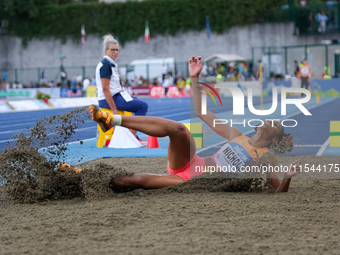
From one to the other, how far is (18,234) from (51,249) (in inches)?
19.5

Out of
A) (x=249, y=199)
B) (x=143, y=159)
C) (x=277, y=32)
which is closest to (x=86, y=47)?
(x=277, y=32)

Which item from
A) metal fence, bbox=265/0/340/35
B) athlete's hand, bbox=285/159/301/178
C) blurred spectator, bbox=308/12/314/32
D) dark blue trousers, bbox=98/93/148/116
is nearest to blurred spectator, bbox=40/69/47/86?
metal fence, bbox=265/0/340/35

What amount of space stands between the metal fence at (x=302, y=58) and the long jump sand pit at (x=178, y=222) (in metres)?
27.5

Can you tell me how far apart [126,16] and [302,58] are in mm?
22496

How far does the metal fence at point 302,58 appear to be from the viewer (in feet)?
101

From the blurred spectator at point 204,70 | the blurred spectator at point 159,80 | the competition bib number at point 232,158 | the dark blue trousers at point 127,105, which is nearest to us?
the competition bib number at point 232,158

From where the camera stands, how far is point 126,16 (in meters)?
48.9

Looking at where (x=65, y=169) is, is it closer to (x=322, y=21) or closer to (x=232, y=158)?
(x=232, y=158)

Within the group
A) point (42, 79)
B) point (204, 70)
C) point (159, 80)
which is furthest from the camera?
point (42, 79)

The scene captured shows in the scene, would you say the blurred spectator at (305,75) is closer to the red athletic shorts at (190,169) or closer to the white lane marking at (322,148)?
the white lane marking at (322,148)

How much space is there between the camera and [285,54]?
33.6 metres

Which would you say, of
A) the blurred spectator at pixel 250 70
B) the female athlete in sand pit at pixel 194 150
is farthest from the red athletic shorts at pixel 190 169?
the blurred spectator at pixel 250 70

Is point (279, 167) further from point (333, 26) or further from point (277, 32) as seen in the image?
point (277, 32)

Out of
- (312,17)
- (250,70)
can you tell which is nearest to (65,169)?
(250,70)
